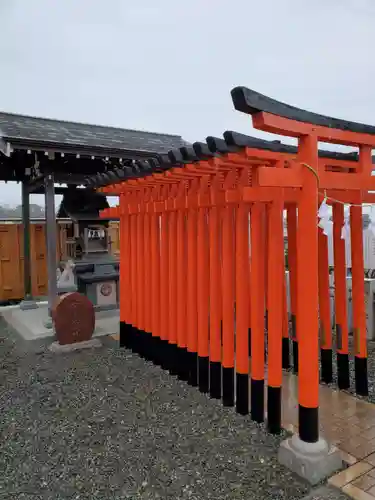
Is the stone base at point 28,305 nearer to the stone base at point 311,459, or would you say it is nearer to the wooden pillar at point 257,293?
the wooden pillar at point 257,293

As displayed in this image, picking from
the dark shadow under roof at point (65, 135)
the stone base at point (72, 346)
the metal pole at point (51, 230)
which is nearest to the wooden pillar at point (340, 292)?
the stone base at point (72, 346)

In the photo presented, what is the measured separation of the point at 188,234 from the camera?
4520 millimetres

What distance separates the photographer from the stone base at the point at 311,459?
2.82 meters

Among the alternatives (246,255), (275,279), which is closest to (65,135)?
(246,255)

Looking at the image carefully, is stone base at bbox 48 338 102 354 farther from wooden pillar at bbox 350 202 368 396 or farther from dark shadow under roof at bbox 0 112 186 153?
wooden pillar at bbox 350 202 368 396

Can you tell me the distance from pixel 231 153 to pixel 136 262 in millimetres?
3126

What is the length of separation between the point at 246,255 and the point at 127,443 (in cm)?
202

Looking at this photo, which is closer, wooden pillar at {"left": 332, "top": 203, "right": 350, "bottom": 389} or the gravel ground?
the gravel ground

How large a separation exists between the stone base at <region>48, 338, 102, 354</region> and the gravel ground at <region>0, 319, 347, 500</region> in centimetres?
89

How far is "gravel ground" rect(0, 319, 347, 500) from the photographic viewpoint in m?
2.75

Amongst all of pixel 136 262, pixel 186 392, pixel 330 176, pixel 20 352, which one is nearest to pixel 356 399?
pixel 186 392

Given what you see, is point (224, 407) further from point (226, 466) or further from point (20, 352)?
point (20, 352)

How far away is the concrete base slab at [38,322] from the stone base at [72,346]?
0.62 meters

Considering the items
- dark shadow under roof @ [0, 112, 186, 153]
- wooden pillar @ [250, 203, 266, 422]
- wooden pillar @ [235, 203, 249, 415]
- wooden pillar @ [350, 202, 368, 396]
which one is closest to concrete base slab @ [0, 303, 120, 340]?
dark shadow under roof @ [0, 112, 186, 153]
